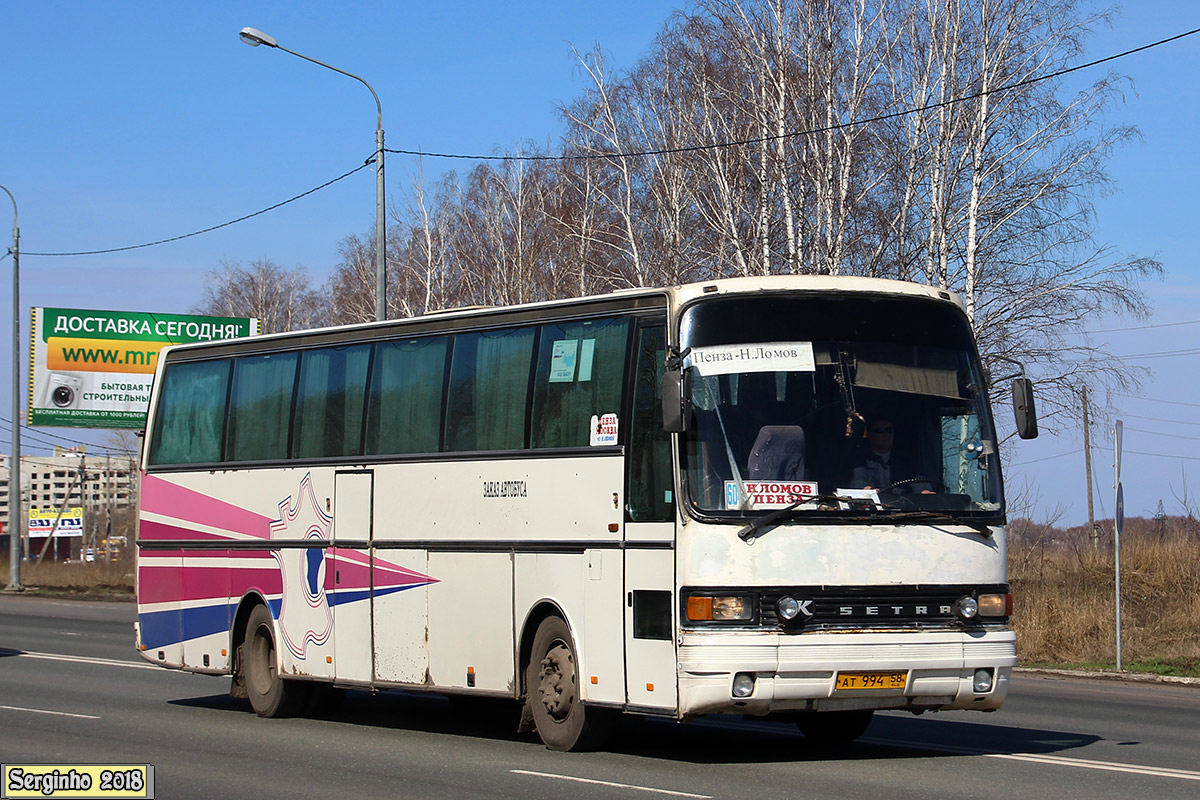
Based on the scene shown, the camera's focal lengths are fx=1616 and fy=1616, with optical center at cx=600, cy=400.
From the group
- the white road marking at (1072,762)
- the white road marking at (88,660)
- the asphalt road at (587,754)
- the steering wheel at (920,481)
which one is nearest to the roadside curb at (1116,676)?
the asphalt road at (587,754)

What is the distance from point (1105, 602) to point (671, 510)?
50.6 feet

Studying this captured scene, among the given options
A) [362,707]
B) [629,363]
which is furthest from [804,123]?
[629,363]

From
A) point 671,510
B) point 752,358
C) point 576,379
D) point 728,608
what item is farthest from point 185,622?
point 752,358

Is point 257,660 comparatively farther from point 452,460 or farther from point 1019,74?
point 1019,74

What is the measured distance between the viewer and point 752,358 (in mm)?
11078

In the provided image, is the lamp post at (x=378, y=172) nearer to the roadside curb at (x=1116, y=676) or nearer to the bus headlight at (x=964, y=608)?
the roadside curb at (x=1116, y=676)

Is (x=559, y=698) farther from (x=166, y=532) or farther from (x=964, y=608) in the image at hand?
(x=166, y=532)

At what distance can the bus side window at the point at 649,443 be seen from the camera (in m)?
11.1

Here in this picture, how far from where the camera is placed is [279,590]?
50.5 ft

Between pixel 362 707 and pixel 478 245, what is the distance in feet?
119

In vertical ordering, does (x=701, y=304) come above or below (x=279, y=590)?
above

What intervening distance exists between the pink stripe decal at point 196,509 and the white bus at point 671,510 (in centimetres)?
107

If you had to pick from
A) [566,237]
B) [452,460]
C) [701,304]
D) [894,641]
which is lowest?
[894,641]

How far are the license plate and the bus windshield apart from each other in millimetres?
1074
